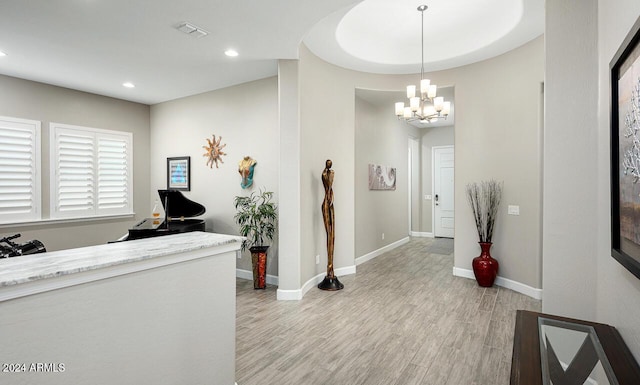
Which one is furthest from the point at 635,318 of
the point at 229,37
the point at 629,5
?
the point at 229,37

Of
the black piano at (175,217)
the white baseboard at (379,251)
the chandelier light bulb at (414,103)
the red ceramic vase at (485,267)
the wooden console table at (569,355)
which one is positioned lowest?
the white baseboard at (379,251)

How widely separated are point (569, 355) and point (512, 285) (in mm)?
3100

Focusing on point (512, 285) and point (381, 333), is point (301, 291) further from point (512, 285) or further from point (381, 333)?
point (512, 285)

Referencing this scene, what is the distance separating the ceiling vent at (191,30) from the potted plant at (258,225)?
2056 millimetres

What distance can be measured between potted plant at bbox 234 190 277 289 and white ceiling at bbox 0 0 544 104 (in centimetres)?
174

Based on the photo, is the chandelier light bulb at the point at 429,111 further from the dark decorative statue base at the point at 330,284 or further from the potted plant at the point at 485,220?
the dark decorative statue base at the point at 330,284

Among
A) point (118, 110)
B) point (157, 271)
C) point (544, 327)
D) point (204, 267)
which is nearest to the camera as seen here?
point (544, 327)

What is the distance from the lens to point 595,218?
199 cm

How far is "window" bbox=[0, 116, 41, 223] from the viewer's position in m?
4.30

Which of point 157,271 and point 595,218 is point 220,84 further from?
point 595,218

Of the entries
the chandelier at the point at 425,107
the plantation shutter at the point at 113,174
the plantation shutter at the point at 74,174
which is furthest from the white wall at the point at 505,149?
the plantation shutter at the point at 74,174

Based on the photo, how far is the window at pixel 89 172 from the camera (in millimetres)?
4793

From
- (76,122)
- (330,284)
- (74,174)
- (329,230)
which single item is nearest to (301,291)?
(330,284)

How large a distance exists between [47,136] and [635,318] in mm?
6381
